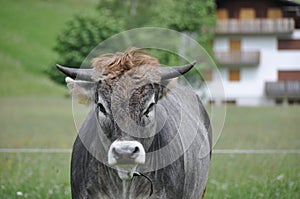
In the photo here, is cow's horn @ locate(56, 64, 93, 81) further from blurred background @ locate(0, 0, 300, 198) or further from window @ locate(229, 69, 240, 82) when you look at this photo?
window @ locate(229, 69, 240, 82)

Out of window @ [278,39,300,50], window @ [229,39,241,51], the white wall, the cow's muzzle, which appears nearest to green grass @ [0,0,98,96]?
window @ [229,39,241,51]

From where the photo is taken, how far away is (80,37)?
49281 millimetres

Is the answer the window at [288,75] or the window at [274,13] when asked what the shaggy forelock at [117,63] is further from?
the window at [288,75]

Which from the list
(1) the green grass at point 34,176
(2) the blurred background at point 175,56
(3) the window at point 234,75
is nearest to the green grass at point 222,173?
(1) the green grass at point 34,176

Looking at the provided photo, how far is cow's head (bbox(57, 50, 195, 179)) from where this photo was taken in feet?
16.1

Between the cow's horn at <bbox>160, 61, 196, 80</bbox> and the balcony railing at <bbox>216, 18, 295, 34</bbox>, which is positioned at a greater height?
the cow's horn at <bbox>160, 61, 196, 80</bbox>

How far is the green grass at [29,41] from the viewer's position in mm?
65812

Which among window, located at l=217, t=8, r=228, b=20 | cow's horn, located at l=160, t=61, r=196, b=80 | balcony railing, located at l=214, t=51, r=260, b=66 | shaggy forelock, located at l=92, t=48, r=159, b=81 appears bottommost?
balcony railing, located at l=214, t=51, r=260, b=66

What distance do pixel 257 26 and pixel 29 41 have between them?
30.6 m

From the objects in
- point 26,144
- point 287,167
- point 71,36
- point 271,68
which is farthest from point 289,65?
point 287,167

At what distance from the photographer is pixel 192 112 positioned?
735 cm

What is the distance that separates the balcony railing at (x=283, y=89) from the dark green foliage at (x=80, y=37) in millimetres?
17762

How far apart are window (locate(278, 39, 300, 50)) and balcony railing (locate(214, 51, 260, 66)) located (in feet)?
7.47

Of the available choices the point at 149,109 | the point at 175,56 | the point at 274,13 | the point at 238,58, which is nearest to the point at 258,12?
the point at 274,13
